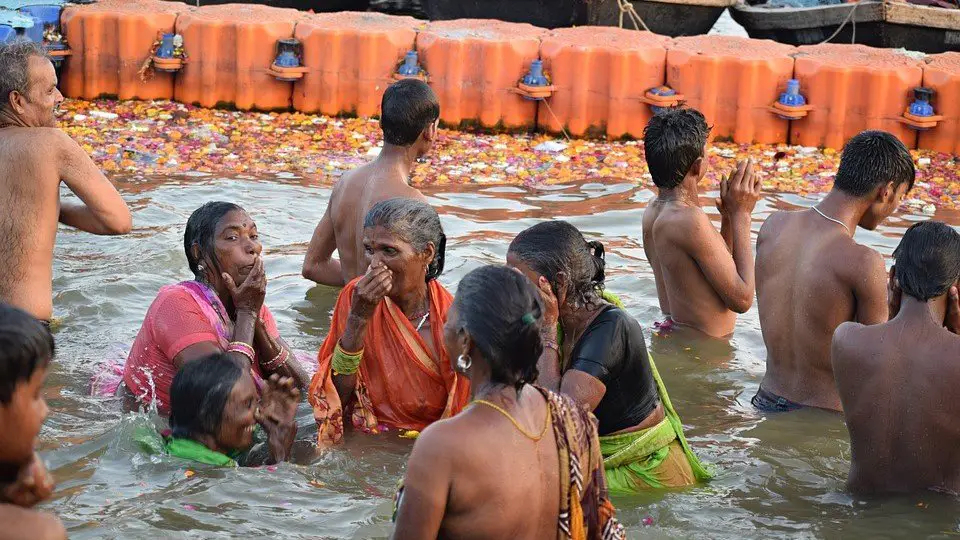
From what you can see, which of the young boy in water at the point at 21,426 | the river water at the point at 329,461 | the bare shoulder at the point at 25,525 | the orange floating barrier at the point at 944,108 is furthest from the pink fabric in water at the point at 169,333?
the orange floating barrier at the point at 944,108

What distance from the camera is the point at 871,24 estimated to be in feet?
43.4

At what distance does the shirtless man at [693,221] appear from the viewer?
568 centimetres

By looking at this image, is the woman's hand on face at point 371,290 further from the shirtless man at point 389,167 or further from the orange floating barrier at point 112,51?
the orange floating barrier at point 112,51

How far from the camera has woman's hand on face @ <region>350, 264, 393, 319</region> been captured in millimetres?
4527

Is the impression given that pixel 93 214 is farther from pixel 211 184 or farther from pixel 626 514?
pixel 211 184

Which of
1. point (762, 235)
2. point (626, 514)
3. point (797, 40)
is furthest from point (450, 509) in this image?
point (797, 40)

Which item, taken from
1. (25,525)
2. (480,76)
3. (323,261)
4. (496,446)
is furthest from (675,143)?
(480,76)

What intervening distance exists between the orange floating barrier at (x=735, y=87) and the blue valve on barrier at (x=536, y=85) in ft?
3.85

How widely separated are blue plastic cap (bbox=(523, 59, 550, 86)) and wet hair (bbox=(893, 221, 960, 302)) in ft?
22.5

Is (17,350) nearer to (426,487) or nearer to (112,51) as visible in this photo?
(426,487)

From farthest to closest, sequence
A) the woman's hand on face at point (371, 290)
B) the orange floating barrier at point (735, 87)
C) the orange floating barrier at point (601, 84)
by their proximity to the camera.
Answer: the orange floating barrier at point (601, 84), the orange floating barrier at point (735, 87), the woman's hand on face at point (371, 290)

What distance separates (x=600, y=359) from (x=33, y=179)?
3.00m

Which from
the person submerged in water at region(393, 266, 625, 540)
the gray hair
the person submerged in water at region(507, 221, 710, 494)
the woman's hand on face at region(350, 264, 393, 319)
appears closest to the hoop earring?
the person submerged in water at region(393, 266, 625, 540)

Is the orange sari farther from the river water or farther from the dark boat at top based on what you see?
the dark boat at top
